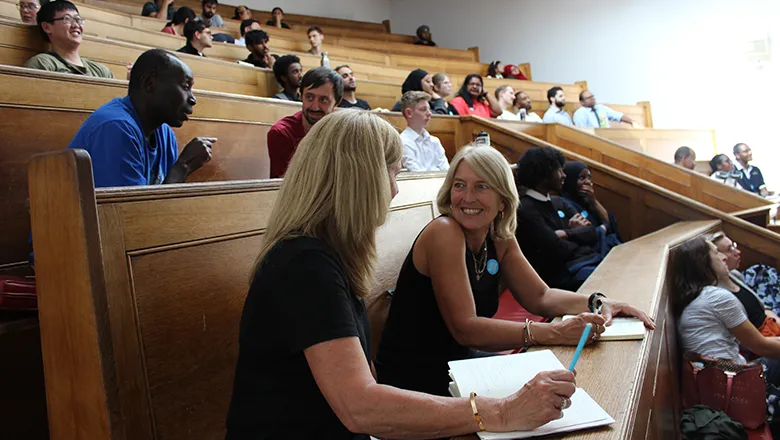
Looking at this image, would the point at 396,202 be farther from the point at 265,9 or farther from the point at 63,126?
the point at 265,9

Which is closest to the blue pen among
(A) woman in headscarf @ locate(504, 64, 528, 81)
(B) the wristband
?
(B) the wristband

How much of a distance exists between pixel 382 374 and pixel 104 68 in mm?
1517

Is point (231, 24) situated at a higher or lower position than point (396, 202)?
higher

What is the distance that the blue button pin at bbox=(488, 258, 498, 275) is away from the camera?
40.8 inches

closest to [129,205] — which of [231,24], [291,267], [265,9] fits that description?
[291,267]

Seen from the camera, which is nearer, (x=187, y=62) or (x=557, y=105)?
(x=187, y=62)

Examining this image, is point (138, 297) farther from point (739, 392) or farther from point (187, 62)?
point (187, 62)

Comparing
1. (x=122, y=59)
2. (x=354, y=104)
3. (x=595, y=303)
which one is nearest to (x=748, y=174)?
(x=354, y=104)

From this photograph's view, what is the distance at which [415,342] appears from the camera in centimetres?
93

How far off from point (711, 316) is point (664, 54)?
4473 millimetres

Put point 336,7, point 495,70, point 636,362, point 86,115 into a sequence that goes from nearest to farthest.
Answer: point 636,362 → point 86,115 → point 495,70 → point 336,7

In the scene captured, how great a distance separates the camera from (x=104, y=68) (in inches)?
73.0

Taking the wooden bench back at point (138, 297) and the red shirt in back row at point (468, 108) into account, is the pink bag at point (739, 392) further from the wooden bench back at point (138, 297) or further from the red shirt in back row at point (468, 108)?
the red shirt in back row at point (468, 108)

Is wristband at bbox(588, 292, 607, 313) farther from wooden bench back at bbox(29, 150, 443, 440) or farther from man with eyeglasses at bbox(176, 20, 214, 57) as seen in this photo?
man with eyeglasses at bbox(176, 20, 214, 57)
